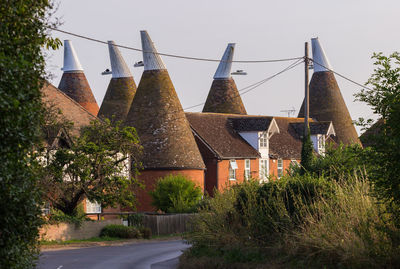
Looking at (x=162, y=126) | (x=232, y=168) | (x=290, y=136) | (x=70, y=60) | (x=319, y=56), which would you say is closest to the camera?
(x=162, y=126)

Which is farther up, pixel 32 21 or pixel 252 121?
pixel 252 121

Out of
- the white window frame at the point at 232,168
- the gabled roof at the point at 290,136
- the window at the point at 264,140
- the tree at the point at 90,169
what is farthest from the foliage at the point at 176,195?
the gabled roof at the point at 290,136

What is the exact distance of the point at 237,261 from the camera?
1716cm

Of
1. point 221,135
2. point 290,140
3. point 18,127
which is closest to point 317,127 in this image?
point 290,140

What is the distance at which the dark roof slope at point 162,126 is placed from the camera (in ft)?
143

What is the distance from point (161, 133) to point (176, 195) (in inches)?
281

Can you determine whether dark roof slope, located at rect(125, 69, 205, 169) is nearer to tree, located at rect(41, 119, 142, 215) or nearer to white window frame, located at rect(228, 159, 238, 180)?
white window frame, located at rect(228, 159, 238, 180)

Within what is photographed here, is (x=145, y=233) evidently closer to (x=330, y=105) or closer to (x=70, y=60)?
(x=70, y=60)

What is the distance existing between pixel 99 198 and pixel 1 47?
2234cm

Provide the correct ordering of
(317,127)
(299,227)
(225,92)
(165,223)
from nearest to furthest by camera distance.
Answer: (299,227) < (165,223) < (317,127) < (225,92)

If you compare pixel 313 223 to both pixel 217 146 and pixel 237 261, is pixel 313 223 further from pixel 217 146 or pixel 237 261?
pixel 217 146

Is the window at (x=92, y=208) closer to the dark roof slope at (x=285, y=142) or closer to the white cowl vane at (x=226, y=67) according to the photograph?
the dark roof slope at (x=285, y=142)

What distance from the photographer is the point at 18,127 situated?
9.25 metres

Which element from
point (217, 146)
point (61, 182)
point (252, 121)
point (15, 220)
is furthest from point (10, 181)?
point (252, 121)
